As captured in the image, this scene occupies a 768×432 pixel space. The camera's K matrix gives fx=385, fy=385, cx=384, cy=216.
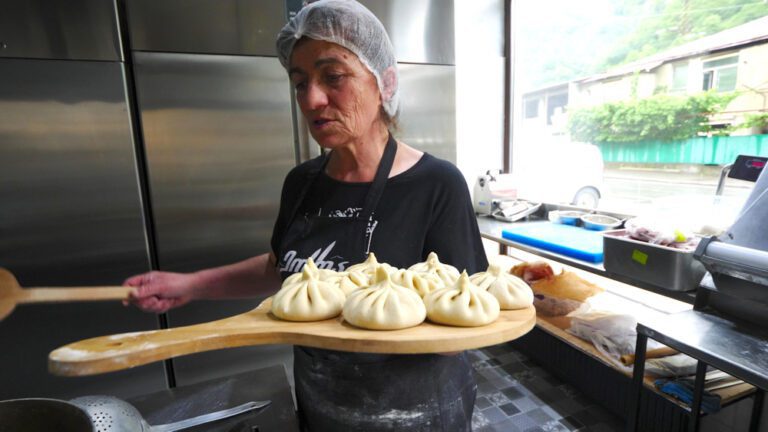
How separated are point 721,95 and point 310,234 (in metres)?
1.86

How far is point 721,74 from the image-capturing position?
1646 mm

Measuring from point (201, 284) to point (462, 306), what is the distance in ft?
2.57

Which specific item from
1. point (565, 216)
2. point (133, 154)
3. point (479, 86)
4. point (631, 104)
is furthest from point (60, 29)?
point (631, 104)

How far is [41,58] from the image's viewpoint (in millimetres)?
1495

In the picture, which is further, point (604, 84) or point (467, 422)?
point (604, 84)

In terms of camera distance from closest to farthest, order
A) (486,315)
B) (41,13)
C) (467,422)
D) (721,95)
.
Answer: (486,315)
(467,422)
(41,13)
(721,95)

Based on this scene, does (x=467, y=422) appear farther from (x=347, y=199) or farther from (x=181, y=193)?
(x=181, y=193)

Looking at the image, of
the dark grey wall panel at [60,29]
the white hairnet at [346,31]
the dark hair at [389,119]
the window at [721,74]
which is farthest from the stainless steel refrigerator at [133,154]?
the window at [721,74]

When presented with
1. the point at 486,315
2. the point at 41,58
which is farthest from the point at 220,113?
the point at 486,315

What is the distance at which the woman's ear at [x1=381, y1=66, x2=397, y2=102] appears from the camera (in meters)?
1.00

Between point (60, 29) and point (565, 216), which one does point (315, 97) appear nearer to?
point (60, 29)

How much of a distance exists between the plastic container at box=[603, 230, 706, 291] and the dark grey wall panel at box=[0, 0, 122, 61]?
2116 millimetres

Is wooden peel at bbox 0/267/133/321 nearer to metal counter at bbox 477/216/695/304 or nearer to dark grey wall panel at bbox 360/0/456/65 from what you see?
metal counter at bbox 477/216/695/304

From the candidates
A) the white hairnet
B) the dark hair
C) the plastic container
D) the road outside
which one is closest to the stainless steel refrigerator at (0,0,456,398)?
the dark hair
